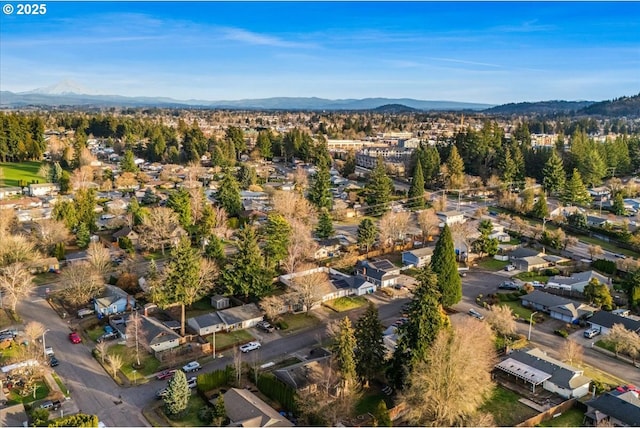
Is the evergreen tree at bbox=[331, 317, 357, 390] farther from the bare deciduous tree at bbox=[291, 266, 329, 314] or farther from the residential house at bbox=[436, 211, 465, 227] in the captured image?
the residential house at bbox=[436, 211, 465, 227]

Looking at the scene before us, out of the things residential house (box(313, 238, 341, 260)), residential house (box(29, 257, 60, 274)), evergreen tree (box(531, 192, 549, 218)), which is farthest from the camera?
evergreen tree (box(531, 192, 549, 218))

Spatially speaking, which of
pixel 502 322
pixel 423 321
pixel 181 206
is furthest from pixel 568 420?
pixel 181 206

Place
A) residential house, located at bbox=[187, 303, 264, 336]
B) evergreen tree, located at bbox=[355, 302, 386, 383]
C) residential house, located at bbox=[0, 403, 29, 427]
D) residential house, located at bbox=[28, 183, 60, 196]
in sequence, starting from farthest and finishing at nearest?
1. residential house, located at bbox=[28, 183, 60, 196]
2. residential house, located at bbox=[187, 303, 264, 336]
3. evergreen tree, located at bbox=[355, 302, 386, 383]
4. residential house, located at bbox=[0, 403, 29, 427]

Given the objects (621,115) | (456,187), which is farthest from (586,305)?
(621,115)

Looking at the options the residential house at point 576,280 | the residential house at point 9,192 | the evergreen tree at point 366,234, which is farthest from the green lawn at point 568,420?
the residential house at point 9,192

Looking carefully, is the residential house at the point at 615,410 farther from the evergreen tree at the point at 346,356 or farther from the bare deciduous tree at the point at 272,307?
the bare deciduous tree at the point at 272,307

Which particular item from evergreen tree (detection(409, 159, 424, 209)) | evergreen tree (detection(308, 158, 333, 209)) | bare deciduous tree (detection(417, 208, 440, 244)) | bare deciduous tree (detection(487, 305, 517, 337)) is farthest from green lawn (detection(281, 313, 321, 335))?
evergreen tree (detection(409, 159, 424, 209))

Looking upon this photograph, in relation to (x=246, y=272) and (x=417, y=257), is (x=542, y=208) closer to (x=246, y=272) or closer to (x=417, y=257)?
(x=417, y=257)
